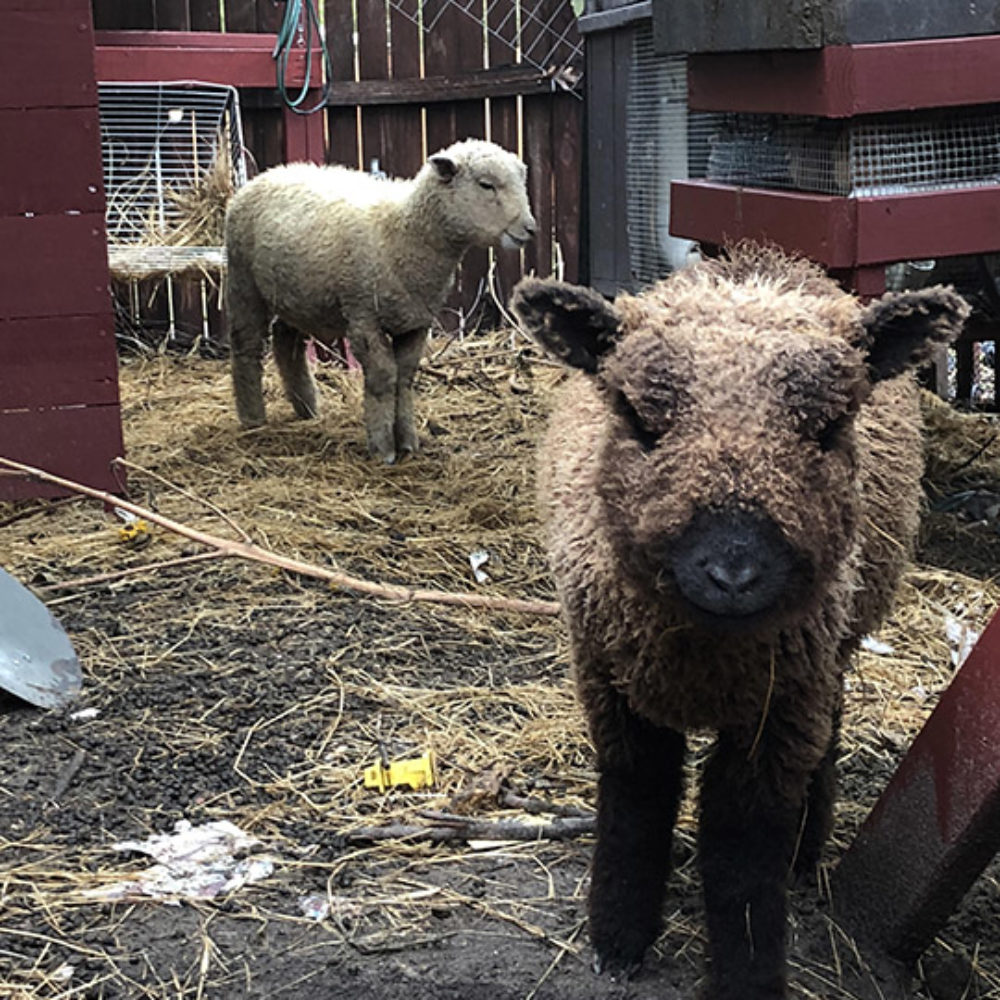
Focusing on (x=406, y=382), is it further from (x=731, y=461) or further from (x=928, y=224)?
(x=731, y=461)

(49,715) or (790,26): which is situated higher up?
(790,26)

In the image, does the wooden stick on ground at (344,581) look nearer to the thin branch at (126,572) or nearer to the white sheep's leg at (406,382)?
A: the thin branch at (126,572)

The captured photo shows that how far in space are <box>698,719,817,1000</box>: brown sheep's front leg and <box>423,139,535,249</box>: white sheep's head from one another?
4.67 meters

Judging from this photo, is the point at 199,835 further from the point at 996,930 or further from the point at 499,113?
the point at 499,113

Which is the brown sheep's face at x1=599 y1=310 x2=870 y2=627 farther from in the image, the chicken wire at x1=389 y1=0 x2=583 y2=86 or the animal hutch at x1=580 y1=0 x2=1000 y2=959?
the chicken wire at x1=389 y1=0 x2=583 y2=86

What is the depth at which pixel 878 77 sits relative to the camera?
4848 millimetres

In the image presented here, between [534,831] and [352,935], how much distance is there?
618mm

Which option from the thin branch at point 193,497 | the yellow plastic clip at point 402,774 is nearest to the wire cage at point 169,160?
the thin branch at point 193,497

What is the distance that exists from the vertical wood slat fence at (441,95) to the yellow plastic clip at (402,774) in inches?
263

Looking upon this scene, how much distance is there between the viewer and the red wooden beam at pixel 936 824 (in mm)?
3066

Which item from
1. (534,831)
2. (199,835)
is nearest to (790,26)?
(534,831)

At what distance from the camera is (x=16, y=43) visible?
6117 millimetres

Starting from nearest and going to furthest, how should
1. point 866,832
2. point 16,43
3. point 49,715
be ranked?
point 866,832
point 49,715
point 16,43

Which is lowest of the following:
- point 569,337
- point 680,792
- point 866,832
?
point 866,832
